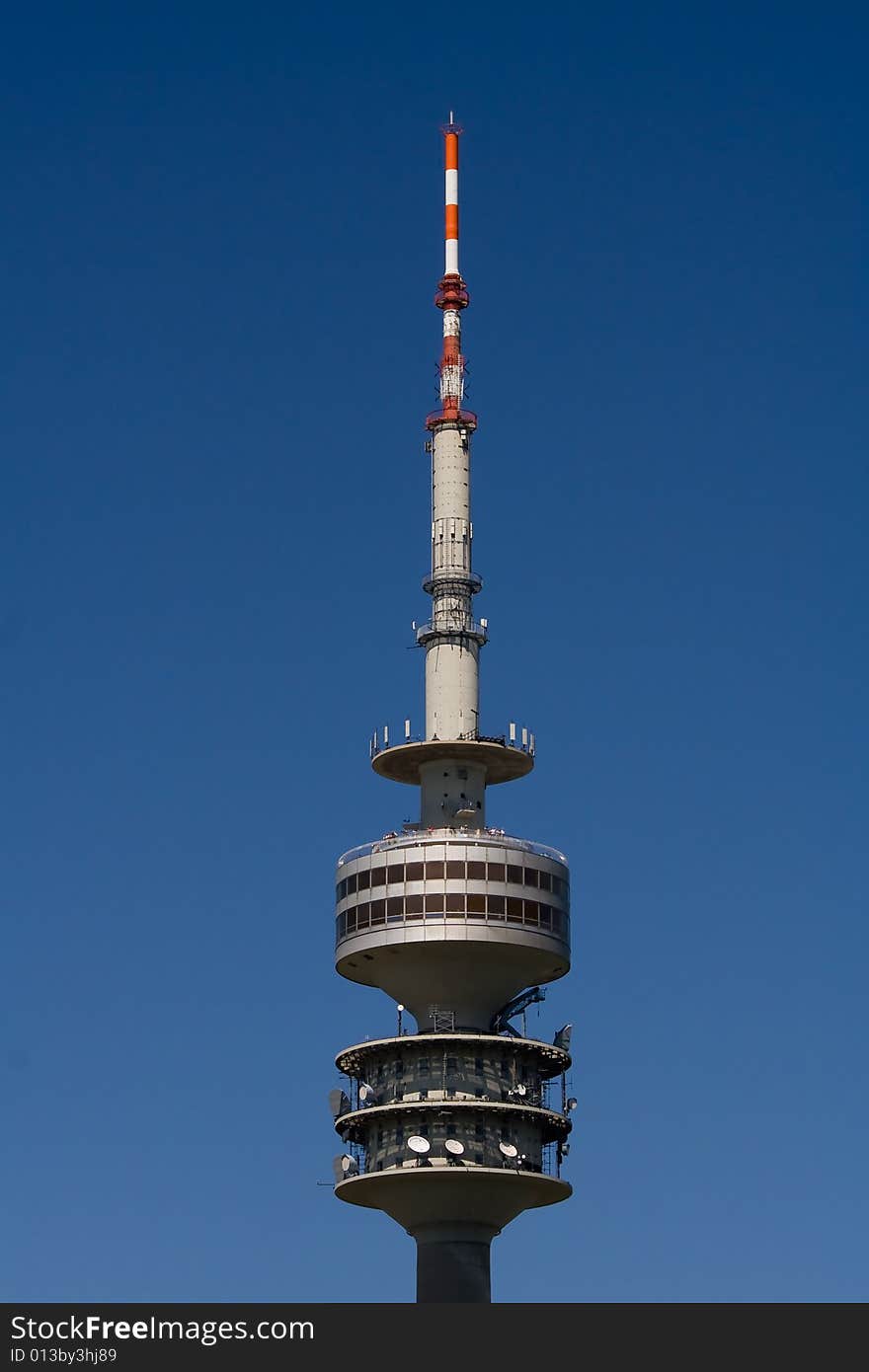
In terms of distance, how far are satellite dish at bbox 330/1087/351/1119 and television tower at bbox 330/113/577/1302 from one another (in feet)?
0.29

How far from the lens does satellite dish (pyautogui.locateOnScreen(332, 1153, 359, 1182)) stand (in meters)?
174

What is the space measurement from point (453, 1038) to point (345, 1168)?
11068mm

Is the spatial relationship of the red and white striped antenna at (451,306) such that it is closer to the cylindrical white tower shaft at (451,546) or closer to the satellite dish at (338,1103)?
the cylindrical white tower shaft at (451,546)

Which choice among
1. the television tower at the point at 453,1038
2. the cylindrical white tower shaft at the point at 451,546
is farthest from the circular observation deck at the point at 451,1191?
the cylindrical white tower shaft at the point at 451,546

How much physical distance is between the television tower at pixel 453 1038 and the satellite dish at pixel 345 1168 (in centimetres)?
13

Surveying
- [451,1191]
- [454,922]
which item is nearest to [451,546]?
[454,922]

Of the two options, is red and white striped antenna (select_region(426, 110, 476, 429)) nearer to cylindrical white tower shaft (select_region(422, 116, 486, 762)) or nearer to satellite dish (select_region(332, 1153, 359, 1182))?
cylindrical white tower shaft (select_region(422, 116, 486, 762))

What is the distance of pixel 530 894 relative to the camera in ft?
575

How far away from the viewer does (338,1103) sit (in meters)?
176

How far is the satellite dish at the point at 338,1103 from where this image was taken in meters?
176

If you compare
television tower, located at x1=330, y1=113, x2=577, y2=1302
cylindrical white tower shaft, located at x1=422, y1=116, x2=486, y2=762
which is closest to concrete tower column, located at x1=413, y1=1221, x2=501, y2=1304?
television tower, located at x1=330, y1=113, x2=577, y2=1302
